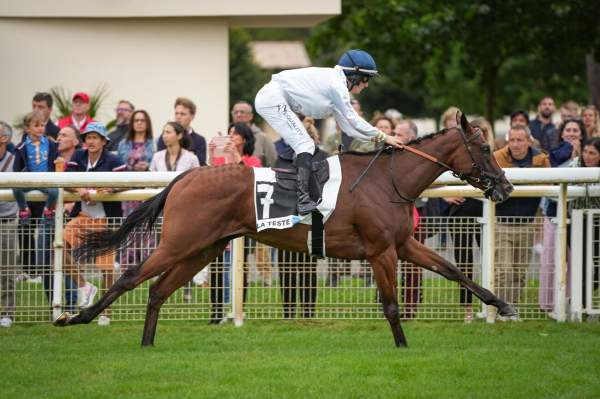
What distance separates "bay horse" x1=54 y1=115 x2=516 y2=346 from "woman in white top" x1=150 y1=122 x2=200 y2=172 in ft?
6.49

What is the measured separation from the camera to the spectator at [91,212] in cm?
1007

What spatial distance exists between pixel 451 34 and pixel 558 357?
44.2 ft

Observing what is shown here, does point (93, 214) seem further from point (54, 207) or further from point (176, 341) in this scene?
point (176, 341)

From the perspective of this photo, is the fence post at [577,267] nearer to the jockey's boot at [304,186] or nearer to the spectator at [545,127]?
the jockey's boot at [304,186]

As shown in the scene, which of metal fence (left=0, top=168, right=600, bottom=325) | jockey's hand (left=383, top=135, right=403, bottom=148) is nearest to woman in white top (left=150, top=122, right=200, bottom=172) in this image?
metal fence (left=0, top=168, right=600, bottom=325)

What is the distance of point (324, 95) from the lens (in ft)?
29.0

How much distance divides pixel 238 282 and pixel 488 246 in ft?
7.56

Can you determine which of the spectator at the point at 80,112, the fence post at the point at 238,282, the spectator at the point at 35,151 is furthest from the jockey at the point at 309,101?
the spectator at the point at 80,112

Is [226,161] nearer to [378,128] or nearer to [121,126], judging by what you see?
[378,128]

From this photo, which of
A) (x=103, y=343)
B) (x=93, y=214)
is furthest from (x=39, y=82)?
(x=103, y=343)

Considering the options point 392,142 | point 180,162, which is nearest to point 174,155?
point 180,162

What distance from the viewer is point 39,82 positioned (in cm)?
1587

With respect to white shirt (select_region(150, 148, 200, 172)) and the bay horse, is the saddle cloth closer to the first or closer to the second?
the bay horse

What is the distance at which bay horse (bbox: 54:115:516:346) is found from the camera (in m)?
8.88
